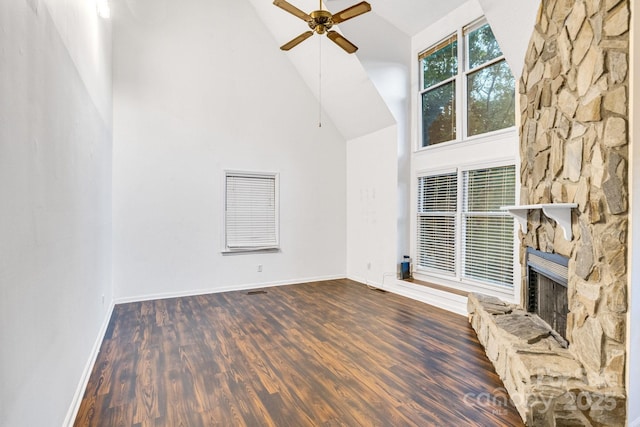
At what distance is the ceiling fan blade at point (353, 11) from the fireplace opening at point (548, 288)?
9.41ft

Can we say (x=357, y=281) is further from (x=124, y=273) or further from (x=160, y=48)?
(x=160, y=48)

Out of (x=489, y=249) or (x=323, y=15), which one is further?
(x=489, y=249)

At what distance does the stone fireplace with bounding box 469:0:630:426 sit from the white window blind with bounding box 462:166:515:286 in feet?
4.50

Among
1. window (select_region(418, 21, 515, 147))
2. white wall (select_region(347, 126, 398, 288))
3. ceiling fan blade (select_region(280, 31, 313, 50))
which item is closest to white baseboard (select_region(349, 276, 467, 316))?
white wall (select_region(347, 126, 398, 288))

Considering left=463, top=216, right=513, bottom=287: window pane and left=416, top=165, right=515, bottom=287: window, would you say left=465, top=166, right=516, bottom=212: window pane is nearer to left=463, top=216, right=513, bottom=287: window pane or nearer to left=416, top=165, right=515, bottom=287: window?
left=416, top=165, right=515, bottom=287: window

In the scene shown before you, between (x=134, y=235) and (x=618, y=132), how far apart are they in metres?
5.50

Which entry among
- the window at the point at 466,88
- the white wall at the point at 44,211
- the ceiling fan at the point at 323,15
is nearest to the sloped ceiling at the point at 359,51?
the window at the point at 466,88

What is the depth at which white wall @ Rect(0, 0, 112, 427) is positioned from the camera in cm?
131

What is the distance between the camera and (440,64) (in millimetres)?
5328

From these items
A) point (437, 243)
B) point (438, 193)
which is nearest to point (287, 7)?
point (438, 193)

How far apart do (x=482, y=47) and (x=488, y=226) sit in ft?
8.11

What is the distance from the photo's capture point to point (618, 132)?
201cm

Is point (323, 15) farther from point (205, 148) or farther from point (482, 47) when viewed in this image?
point (205, 148)

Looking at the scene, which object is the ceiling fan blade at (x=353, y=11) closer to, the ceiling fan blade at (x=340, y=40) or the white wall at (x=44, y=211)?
the ceiling fan blade at (x=340, y=40)
